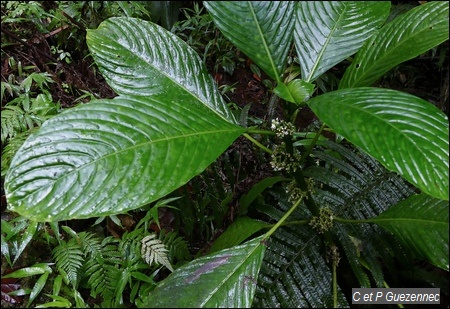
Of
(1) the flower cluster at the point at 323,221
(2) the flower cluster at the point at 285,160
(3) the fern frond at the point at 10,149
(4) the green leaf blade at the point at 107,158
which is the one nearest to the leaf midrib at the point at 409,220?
(1) the flower cluster at the point at 323,221

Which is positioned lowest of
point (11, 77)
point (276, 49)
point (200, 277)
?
point (200, 277)

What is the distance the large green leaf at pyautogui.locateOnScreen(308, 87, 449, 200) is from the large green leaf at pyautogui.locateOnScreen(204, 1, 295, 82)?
0.22 m

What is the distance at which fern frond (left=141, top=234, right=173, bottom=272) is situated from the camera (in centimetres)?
127

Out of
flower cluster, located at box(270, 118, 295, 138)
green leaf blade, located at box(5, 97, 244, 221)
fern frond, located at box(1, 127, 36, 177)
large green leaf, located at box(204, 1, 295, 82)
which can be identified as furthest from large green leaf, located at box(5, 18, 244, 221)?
fern frond, located at box(1, 127, 36, 177)

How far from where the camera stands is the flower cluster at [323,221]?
1.30 m

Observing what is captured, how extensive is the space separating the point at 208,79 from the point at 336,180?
547 mm

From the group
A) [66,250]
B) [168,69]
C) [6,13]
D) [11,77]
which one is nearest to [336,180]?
[168,69]

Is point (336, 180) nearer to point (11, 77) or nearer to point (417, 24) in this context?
point (417, 24)

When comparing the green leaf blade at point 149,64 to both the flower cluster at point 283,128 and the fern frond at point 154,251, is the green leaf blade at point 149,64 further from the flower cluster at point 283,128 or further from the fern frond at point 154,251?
the fern frond at point 154,251

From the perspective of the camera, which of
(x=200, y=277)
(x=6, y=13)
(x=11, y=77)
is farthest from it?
(x=6, y=13)

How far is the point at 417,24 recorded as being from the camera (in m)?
1.10

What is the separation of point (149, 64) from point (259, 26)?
32cm

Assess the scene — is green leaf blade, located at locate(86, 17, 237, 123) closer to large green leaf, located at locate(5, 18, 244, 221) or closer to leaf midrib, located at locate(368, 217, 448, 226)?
large green leaf, located at locate(5, 18, 244, 221)

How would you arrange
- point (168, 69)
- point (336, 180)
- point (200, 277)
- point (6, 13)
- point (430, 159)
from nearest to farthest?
1. point (430, 159)
2. point (200, 277)
3. point (168, 69)
4. point (336, 180)
5. point (6, 13)
